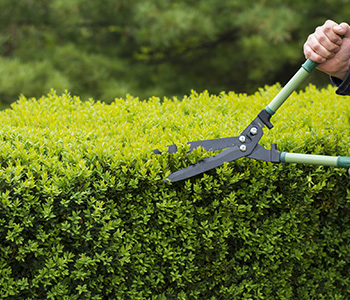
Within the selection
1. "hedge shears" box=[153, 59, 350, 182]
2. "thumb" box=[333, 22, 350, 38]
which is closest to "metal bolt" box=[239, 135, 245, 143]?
"hedge shears" box=[153, 59, 350, 182]

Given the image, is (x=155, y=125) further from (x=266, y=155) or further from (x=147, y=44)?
(x=147, y=44)

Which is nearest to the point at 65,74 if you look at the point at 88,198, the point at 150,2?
the point at 150,2

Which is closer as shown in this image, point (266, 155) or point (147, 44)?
point (266, 155)

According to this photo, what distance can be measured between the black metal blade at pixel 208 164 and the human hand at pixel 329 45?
2.03ft

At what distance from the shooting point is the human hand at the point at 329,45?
7.51 ft

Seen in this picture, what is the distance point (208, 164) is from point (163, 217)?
353 millimetres

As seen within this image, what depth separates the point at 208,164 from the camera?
226 centimetres

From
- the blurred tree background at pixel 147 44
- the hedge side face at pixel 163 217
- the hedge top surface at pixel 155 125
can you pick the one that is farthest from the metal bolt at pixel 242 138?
the blurred tree background at pixel 147 44

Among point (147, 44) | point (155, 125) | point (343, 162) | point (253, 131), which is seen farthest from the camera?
point (147, 44)

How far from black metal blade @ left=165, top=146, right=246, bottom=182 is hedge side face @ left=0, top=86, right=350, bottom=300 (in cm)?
8

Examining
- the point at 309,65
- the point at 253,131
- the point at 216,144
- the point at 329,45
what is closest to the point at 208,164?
the point at 216,144

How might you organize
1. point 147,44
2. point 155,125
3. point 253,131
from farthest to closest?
1. point 147,44
2. point 155,125
3. point 253,131

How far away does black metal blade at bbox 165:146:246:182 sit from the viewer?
2.24 m

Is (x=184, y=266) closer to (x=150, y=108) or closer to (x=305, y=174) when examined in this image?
Result: (x=305, y=174)
